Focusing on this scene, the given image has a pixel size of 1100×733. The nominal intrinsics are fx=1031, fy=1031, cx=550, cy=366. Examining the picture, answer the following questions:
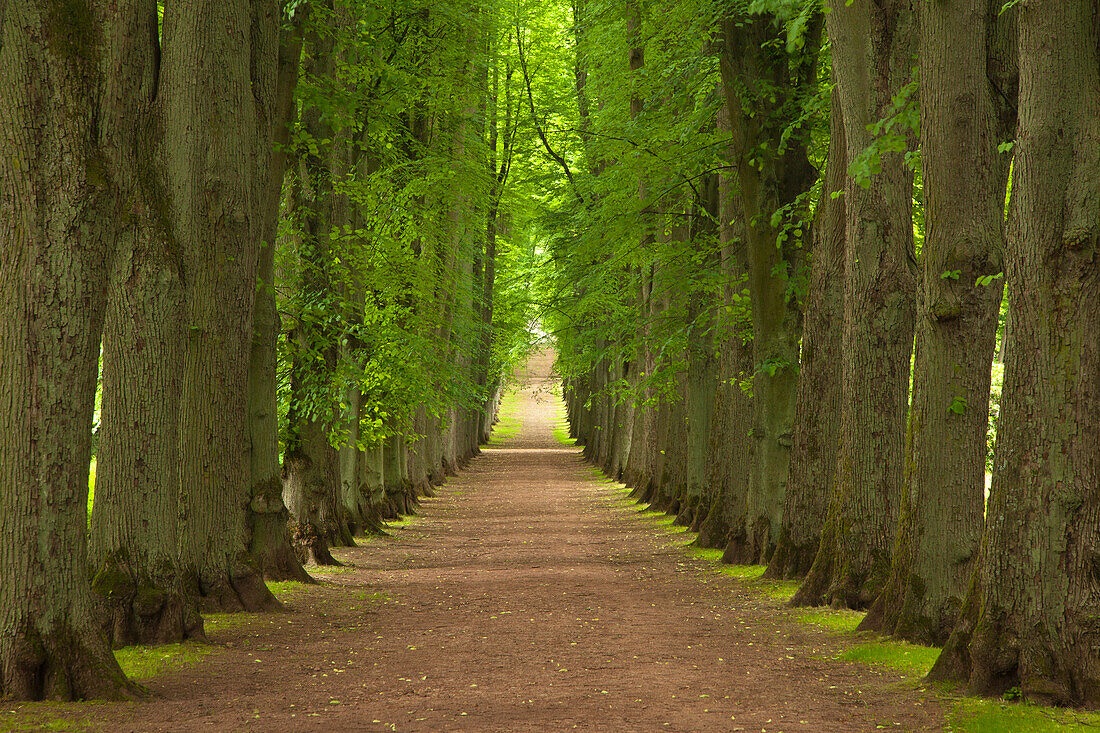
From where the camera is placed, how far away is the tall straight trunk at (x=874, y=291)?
10070 mm

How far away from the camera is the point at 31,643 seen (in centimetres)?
630

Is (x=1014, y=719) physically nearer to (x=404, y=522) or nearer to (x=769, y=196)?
(x=769, y=196)

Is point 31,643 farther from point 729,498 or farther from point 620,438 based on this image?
point 620,438

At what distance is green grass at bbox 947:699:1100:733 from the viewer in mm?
5777

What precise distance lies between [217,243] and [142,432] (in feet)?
6.82

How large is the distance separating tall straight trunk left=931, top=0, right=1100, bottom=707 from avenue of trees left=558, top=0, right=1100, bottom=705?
0.05 feet

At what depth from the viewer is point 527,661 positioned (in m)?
8.56

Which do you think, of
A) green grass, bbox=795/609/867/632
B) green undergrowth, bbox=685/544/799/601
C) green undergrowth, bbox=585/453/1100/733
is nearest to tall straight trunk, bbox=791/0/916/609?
green grass, bbox=795/609/867/632

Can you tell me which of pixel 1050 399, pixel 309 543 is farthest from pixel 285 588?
pixel 1050 399

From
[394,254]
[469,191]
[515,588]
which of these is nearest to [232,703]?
[515,588]

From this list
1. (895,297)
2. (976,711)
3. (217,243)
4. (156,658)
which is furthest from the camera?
(895,297)

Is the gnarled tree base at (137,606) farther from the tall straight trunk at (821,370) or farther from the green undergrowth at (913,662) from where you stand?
the tall straight trunk at (821,370)

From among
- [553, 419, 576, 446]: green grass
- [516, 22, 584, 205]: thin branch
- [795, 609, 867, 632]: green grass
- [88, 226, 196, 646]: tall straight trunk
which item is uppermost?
[516, 22, 584, 205]: thin branch

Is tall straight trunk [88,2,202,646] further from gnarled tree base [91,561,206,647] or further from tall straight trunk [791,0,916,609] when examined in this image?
tall straight trunk [791,0,916,609]
